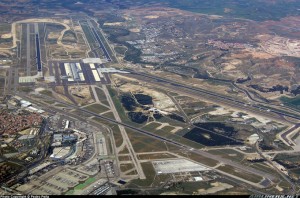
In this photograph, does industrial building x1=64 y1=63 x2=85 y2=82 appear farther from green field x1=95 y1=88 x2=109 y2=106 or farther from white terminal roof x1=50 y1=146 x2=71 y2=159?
white terminal roof x1=50 y1=146 x2=71 y2=159

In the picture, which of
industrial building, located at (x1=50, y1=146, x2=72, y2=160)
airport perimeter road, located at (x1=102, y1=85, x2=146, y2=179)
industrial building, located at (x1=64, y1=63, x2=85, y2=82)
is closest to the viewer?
airport perimeter road, located at (x1=102, y1=85, x2=146, y2=179)

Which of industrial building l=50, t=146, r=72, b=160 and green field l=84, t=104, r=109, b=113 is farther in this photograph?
green field l=84, t=104, r=109, b=113

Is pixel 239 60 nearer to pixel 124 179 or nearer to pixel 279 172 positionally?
pixel 279 172

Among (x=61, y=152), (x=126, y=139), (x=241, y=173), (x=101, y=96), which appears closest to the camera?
(x=241, y=173)

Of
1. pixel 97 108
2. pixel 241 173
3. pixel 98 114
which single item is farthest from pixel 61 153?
pixel 241 173

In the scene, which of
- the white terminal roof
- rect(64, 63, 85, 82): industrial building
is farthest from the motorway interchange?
the white terminal roof

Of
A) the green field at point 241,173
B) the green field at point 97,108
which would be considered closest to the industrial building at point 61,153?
the green field at point 97,108

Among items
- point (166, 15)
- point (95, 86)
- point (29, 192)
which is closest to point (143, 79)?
point (95, 86)

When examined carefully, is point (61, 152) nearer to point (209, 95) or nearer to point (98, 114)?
point (98, 114)

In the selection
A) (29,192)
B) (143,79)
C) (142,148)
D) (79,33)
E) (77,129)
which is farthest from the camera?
(79,33)
